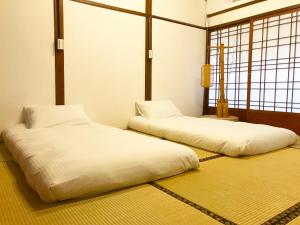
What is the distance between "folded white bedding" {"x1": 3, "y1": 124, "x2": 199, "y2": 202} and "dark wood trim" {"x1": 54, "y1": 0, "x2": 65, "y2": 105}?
3.42 feet

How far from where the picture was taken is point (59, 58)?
331 cm

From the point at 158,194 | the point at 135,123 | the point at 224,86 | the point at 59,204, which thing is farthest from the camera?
the point at 224,86

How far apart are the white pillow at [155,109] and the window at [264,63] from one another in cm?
135

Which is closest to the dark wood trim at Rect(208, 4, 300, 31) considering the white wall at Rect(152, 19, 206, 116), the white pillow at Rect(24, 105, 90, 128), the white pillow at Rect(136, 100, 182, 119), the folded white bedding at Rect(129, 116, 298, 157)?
the white wall at Rect(152, 19, 206, 116)

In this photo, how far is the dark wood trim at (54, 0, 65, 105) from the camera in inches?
129

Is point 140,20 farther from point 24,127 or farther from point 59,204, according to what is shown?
point 59,204

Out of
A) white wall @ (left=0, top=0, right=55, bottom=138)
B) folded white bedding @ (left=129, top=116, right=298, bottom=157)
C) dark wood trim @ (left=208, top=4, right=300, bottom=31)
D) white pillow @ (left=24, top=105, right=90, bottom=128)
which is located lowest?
folded white bedding @ (left=129, top=116, right=298, bottom=157)

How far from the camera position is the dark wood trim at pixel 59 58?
10.7 ft

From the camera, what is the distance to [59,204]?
4.68 feet

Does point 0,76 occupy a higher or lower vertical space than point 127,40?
lower

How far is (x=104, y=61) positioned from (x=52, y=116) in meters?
1.18

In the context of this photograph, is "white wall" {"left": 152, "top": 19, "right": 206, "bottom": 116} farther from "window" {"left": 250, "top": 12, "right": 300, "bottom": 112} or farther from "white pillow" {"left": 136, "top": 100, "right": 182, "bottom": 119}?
"window" {"left": 250, "top": 12, "right": 300, "bottom": 112}

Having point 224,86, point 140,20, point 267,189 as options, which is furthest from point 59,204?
point 224,86

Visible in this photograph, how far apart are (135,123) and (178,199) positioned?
2.42 meters
